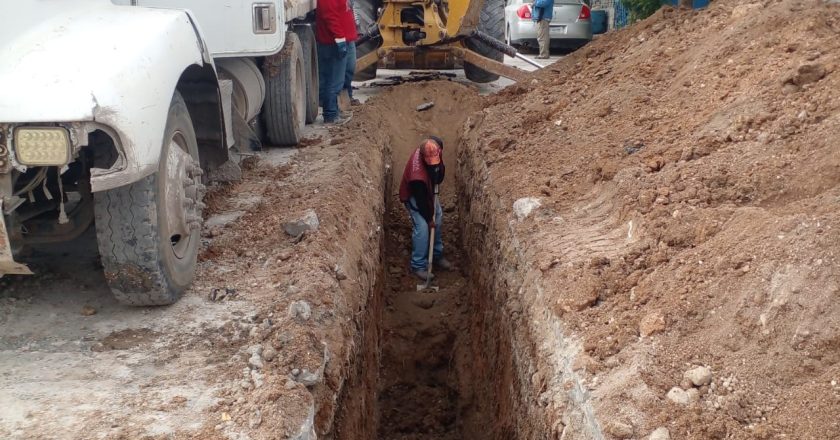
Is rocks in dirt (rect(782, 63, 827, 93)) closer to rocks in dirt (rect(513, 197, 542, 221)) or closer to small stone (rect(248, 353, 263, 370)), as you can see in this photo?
rocks in dirt (rect(513, 197, 542, 221))

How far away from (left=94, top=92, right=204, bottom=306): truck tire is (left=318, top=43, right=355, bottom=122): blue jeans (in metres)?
4.93

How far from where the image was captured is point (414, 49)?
11.4 meters

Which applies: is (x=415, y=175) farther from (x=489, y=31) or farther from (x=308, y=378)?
(x=489, y=31)

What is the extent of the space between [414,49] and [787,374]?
896 centimetres

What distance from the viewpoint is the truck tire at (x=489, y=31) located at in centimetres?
1252

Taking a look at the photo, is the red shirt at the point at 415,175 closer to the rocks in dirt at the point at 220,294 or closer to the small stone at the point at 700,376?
the rocks in dirt at the point at 220,294

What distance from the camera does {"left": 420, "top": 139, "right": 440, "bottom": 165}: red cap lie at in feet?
26.2

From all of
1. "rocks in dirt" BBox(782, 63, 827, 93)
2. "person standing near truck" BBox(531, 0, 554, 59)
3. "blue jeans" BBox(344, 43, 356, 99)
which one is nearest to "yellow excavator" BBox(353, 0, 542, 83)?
"blue jeans" BBox(344, 43, 356, 99)

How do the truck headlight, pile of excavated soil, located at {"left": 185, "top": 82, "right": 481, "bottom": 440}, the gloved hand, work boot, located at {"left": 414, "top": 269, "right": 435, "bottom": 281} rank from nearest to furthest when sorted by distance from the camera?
the truck headlight, pile of excavated soil, located at {"left": 185, "top": 82, "right": 481, "bottom": 440}, work boot, located at {"left": 414, "top": 269, "right": 435, "bottom": 281}, the gloved hand

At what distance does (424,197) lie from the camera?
8.26 meters

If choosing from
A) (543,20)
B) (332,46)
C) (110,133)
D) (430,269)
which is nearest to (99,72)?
(110,133)

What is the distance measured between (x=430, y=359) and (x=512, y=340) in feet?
6.76

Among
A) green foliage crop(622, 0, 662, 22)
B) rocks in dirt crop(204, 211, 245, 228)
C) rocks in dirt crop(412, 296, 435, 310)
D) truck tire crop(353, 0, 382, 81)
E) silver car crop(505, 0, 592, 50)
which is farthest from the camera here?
silver car crop(505, 0, 592, 50)

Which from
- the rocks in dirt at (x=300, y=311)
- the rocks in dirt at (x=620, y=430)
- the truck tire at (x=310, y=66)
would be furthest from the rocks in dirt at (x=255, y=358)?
the truck tire at (x=310, y=66)
